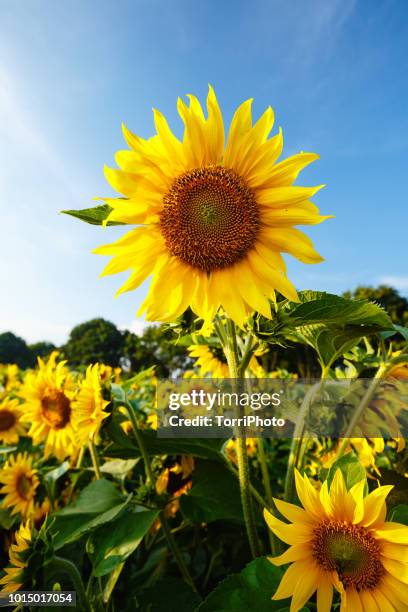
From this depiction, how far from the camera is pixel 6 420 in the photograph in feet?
11.2

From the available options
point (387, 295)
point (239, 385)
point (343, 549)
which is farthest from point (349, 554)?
point (387, 295)

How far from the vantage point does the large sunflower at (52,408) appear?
237cm

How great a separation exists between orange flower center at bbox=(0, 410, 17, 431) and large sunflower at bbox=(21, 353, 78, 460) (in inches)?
39.0

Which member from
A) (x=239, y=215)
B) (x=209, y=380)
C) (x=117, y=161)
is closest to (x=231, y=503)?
(x=209, y=380)

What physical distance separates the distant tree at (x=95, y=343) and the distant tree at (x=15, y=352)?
5856 millimetres

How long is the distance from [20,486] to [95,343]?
43.6 m

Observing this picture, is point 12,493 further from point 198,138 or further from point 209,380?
point 198,138

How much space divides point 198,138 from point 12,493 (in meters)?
2.37

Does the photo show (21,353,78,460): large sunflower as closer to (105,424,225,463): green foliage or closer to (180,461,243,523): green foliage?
(105,424,225,463): green foliage

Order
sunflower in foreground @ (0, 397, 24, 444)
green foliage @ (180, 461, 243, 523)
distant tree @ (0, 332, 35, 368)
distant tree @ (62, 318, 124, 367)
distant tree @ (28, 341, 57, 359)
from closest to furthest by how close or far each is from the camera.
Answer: green foliage @ (180, 461, 243, 523) → sunflower in foreground @ (0, 397, 24, 444) → distant tree @ (62, 318, 124, 367) → distant tree @ (0, 332, 35, 368) → distant tree @ (28, 341, 57, 359)

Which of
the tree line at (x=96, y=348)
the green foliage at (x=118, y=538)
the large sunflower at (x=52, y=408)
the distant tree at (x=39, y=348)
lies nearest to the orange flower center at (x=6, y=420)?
the large sunflower at (x=52, y=408)

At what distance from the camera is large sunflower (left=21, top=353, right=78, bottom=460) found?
2369mm

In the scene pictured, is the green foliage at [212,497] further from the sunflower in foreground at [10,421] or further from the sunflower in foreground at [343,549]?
the sunflower in foreground at [10,421]

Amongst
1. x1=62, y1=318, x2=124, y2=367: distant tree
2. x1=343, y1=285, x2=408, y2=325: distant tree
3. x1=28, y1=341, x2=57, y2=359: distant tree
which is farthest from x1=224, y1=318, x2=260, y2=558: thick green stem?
x1=28, y1=341, x2=57, y2=359: distant tree
